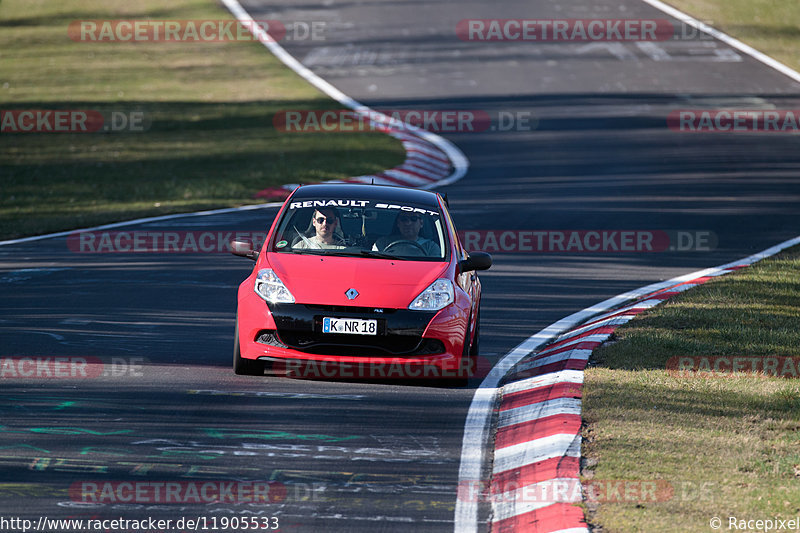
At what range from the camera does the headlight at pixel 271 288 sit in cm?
952

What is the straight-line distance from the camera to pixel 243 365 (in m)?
9.68

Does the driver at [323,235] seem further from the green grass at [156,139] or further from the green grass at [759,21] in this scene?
the green grass at [759,21]

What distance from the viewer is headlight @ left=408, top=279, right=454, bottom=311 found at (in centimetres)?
957

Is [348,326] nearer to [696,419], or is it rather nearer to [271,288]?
[271,288]

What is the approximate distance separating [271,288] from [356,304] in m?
0.77

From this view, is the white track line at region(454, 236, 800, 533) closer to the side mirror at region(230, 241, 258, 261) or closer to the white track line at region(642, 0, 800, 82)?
the side mirror at region(230, 241, 258, 261)

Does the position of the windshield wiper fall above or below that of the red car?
above

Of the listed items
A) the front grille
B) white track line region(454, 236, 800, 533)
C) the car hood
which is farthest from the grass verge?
the car hood

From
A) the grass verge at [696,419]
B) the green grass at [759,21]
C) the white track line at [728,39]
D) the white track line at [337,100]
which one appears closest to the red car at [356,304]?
the grass verge at [696,419]

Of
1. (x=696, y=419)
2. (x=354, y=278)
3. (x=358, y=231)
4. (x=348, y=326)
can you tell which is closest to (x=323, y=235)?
(x=358, y=231)

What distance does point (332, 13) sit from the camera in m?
44.1

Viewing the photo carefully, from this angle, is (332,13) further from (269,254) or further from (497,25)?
(269,254)

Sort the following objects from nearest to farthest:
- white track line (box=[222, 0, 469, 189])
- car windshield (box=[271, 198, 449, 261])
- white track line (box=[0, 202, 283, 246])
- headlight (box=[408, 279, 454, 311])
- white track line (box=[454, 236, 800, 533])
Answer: white track line (box=[454, 236, 800, 533]), headlight (box=[408, 279, 454, 311]), car windshield (box=[271, 198, 449, 261]), white track line (box=[0, 202, 283, 246]), white track line (box=[222, 0, 469, 189])

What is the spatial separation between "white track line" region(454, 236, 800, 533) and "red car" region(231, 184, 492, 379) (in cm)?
31
